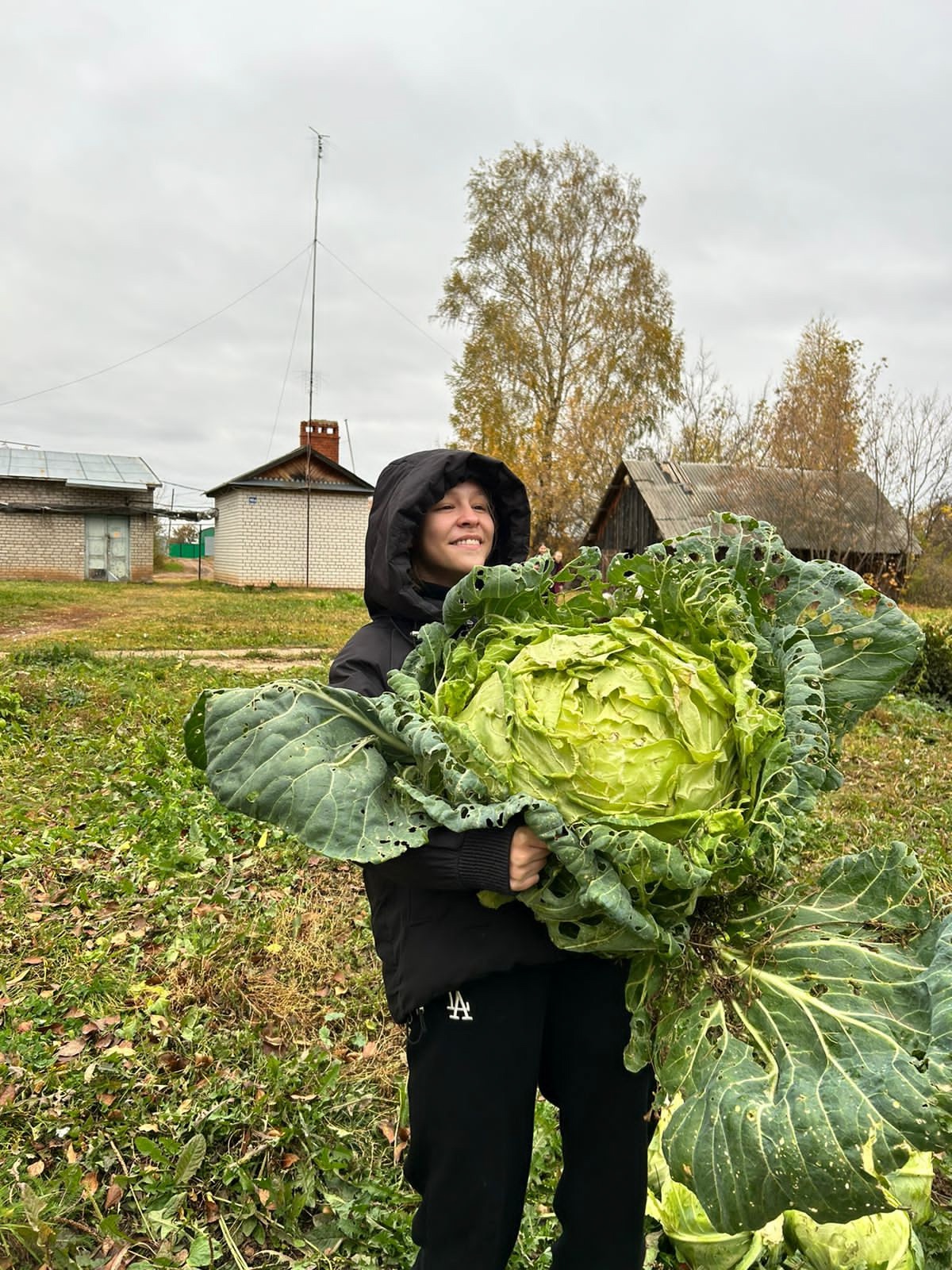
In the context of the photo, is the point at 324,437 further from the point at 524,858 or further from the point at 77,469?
the point at 524,858

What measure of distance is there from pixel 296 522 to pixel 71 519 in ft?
25.9

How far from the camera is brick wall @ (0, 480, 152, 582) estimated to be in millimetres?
27984

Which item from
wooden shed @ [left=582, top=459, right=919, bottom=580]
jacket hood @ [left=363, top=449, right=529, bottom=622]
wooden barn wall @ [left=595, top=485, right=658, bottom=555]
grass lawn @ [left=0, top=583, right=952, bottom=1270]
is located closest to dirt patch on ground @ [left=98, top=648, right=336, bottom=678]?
grass lawn @ [left=0, top=583, right=952, bottom=1270]

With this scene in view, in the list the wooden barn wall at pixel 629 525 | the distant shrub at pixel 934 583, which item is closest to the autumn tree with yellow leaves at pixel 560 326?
the wooden barn wall at pixel 629 525

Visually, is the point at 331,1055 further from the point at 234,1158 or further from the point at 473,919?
the point at 473,919

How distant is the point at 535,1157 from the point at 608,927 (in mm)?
1768

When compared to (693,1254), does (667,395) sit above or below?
above

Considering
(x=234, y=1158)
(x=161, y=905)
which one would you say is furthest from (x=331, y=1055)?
(x=161, y=905)

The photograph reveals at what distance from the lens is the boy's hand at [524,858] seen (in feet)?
5.49

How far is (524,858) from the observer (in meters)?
1.67

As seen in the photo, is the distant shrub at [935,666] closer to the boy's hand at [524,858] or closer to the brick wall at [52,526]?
the boy's hand at [524,858]

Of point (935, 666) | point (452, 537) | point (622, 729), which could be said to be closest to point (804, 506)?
point (935, 666)

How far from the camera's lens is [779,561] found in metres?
2.11

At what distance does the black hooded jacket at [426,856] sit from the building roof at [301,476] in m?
26.1
